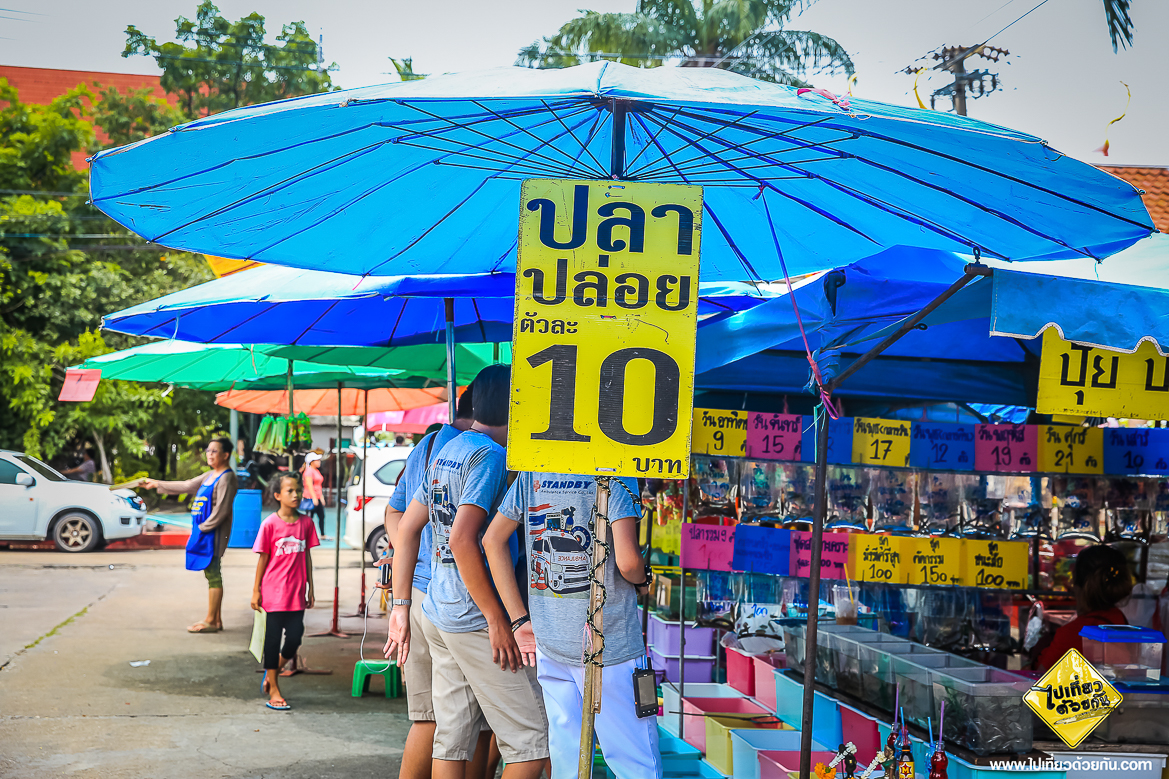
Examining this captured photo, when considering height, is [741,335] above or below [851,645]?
above

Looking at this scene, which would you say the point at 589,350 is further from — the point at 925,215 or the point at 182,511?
the point at 182,511

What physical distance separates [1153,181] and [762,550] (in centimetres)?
1918

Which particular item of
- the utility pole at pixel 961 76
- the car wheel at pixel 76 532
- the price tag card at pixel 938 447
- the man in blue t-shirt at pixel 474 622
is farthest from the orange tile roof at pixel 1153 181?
the car wheel at pixel 76 532

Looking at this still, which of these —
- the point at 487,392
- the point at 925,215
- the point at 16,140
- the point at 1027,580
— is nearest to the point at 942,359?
the point at 1027,580

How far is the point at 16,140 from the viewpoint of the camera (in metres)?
20.1

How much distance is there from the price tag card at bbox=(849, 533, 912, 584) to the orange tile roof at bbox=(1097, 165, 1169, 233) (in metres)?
16.3

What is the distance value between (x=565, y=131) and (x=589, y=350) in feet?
2.75

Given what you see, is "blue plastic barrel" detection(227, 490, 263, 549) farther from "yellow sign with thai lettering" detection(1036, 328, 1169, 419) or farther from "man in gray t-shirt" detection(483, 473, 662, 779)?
"yellow sign with thai lettering" detection(1036, 328, 1169, 419)

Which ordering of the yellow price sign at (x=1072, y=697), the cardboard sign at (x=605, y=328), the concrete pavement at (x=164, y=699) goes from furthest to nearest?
the concrete pavement at (x=164, y=699) → the yellow price sign at (x=1072, y=697) → the cardboard sign at (x=605, y=328)

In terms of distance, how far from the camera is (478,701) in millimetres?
3674

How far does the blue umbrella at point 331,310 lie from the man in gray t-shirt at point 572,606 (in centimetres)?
141

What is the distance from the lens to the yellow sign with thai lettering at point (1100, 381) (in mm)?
3652

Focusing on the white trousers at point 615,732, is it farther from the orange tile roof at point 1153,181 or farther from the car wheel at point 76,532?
the orange tile roof at point 1153,181

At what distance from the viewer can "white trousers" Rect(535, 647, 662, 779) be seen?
3258mm
